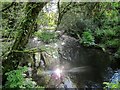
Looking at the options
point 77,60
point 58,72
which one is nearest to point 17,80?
point 58,72

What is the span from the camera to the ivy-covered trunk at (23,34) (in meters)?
2.29

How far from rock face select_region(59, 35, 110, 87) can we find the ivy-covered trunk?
1.48 metres

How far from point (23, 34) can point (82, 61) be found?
8.95ft

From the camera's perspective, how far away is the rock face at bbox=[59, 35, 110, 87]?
4.09 m

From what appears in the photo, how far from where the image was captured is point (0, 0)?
219cm

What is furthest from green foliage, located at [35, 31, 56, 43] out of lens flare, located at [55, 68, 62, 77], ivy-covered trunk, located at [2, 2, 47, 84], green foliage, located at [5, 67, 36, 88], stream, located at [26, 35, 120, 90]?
green foliage, located at [5, 67, 36, 88]

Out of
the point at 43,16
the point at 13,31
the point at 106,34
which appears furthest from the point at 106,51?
the point at 13,31

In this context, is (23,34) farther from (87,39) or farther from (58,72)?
(87,39)

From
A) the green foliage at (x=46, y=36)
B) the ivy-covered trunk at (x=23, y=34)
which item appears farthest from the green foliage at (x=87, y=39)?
the ivy-covered trunk at (x=23, y=34)

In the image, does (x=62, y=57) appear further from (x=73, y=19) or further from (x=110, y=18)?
(x=110, y=18)

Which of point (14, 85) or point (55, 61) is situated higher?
point (14, 85)

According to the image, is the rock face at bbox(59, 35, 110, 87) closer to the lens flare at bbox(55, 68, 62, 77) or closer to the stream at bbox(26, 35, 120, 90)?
the stream at bbox(26, 35, 120, 90)

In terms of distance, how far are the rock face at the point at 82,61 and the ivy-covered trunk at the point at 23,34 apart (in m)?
1.48

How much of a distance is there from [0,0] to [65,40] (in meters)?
3.63
